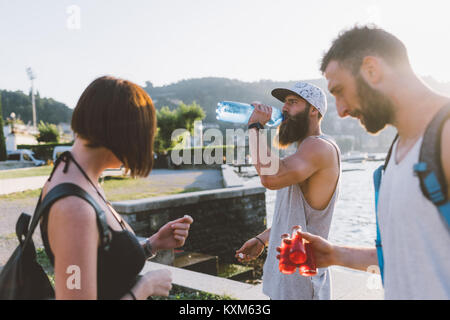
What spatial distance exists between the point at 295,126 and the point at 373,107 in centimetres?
140

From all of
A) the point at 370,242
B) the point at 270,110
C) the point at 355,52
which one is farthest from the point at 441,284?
the point at 370,242

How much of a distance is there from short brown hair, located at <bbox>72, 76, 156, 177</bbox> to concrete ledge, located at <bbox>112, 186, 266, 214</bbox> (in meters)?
7.04

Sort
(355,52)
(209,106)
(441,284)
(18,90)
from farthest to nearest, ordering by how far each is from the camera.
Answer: (209,106), (18,90), (355,52), (441,284)

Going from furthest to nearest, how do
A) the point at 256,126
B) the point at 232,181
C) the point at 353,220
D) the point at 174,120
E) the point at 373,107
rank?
the point at 174,120, the point at 353,220, the point at 232,181, the point at 256,126, the point at 373,107

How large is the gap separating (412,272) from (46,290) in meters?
1.36

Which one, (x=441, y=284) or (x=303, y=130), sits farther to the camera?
(x=303, y=130)

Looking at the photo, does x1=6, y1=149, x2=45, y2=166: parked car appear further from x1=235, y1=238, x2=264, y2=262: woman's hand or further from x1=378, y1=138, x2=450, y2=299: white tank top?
x1=378, y1=138, x2=450, y2=299: white tank top

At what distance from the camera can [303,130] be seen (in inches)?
114

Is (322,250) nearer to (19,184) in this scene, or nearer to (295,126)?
(295,126)

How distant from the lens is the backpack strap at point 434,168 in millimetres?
1170

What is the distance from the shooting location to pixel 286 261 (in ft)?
5.77

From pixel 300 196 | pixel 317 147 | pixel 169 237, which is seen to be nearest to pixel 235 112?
pixel 317 147

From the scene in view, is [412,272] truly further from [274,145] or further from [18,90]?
[18,90]

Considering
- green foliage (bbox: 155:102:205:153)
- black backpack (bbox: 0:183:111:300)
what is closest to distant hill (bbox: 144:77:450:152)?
green foliage (bbox: 155:102:205:153)
